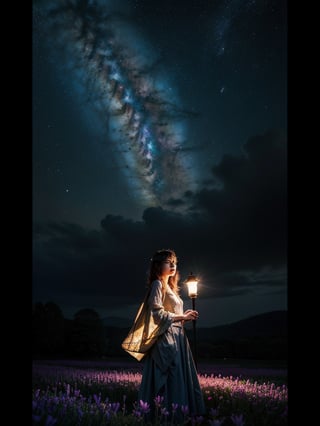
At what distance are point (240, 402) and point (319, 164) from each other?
577 centimetres

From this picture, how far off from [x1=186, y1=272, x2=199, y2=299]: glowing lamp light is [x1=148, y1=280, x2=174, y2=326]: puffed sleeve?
2.70ft

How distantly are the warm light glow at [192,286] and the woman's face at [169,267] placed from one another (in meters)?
0.58

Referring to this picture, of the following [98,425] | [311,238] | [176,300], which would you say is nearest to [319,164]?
[311,238]

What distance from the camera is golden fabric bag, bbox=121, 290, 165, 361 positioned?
21.3 ft

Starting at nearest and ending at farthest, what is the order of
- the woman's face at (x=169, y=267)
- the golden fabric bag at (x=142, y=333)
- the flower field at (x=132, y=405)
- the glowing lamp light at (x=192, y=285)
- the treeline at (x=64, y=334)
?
1. the flower field at (x=132, y=405)
2. the golden fabric bag at (x=142, y=333)
3. the woman's face at (x=169, y=267)
4. the glowing lamp light at (x=192, y=285)
5. the treeline at (x=64, y=334)

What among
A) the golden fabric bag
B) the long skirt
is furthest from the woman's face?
the long skirt

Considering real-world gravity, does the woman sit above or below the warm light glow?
below

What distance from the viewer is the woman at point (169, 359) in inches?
252

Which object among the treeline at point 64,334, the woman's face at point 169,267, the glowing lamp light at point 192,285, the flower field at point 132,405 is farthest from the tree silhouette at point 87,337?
the woman's face at point 169,267

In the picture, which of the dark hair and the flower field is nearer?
the flower field

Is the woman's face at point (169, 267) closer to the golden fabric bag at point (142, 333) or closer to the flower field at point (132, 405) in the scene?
the golden fabric bag at point (142, 333)

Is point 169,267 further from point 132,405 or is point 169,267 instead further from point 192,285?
point 132,405

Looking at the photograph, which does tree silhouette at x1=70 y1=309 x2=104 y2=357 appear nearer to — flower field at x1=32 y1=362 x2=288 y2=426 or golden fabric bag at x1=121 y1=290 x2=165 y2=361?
flower field at x1=32 y1=362 x2=288 y2=426

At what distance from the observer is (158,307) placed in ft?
21.4
